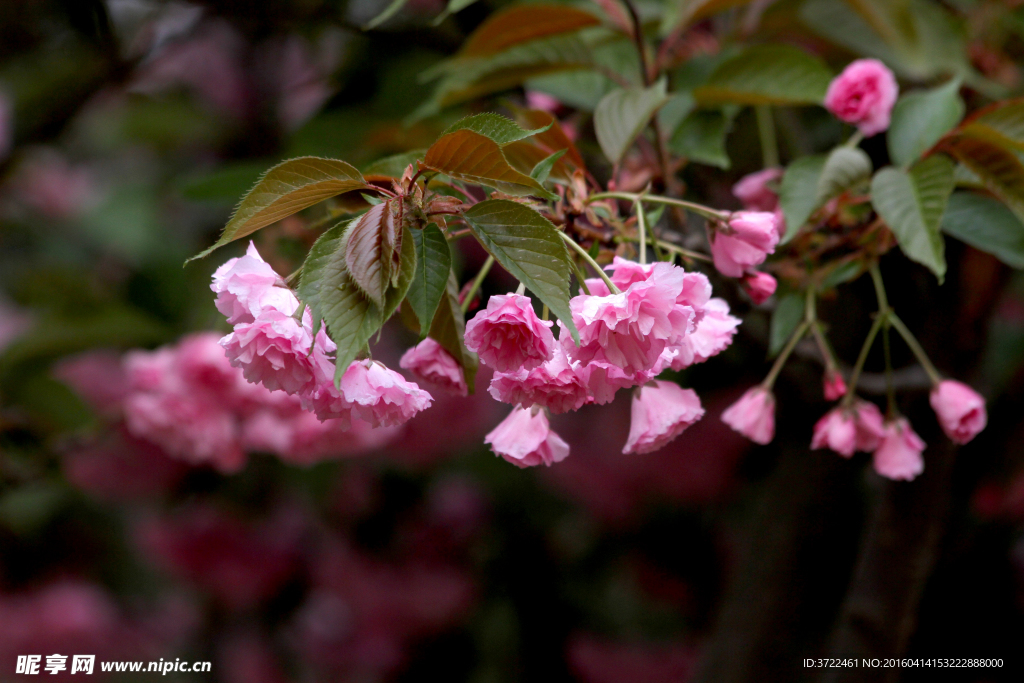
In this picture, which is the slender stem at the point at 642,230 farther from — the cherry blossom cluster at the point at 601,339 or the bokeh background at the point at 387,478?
the bokeh background at the point at 387,478

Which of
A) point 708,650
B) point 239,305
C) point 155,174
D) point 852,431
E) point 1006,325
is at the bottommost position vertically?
point 708,650

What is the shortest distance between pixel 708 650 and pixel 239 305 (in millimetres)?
832

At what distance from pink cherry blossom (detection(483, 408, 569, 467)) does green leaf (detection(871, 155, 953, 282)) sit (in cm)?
24

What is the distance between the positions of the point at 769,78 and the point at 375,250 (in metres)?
0.44

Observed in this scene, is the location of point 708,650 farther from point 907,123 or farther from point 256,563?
point 256,563

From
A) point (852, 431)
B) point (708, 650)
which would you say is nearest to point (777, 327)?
point (852, 431)

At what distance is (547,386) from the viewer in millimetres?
360

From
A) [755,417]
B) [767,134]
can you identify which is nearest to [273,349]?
[755,417]

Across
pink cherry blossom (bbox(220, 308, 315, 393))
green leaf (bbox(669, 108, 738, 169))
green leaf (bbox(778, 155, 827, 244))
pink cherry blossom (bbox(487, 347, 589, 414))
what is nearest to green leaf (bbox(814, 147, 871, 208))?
green leaf (bbox(778, 155, 827, 244))

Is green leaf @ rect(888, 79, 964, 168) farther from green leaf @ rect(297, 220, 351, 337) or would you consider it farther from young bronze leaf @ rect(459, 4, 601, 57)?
green leaf @ rect(297, 220, 351, 337)

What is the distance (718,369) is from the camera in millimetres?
977

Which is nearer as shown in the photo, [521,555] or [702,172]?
[702,172]

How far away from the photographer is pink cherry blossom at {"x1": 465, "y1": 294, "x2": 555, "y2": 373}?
0.33 m

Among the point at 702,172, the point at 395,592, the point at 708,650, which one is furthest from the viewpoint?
the point at 395,592
